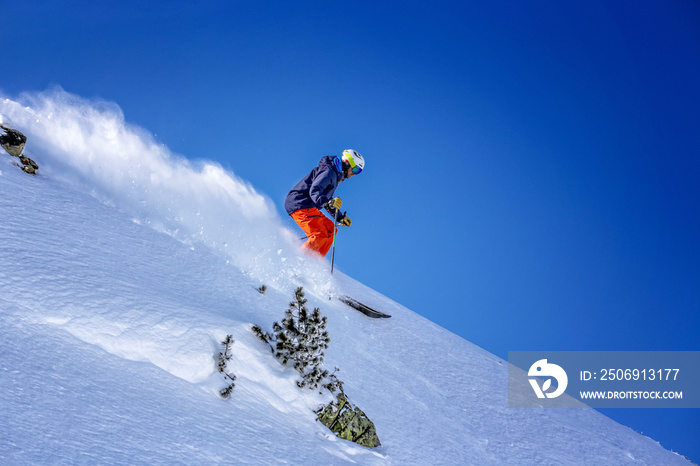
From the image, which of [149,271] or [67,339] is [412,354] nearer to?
[149,271]

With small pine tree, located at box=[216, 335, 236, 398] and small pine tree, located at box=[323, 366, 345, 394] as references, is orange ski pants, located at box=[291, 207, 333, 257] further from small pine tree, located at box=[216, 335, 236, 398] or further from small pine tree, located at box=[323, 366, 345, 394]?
small pine tree, located at box=[216, 335, 236, 398]

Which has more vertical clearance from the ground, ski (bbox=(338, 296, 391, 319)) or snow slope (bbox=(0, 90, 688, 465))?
ski (bbox=(338, 296, 391, 319))

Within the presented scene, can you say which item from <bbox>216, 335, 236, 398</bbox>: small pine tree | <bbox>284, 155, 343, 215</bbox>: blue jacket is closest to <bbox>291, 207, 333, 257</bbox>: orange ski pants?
<bbox>284, 155, 343, 215</bbox>: blue jacket

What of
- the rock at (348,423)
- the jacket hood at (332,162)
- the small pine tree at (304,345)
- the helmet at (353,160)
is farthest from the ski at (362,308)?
the rock at (348,423)

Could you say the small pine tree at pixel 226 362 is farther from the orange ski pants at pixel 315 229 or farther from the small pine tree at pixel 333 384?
the orange ski pants at pixel 315 229

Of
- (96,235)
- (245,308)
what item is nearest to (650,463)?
(245,308)

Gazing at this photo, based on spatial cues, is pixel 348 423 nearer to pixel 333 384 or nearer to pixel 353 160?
pixel 333 384

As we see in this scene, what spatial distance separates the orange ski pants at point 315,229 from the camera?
9625 millimetres

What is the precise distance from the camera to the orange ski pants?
9625 mm

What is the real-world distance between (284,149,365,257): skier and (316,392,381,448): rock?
18.8ft

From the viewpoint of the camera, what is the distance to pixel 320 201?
373 inches

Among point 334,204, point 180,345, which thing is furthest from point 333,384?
point 334,204

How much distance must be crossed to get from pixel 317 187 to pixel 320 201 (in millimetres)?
346

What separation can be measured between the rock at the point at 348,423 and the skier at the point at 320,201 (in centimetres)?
572
